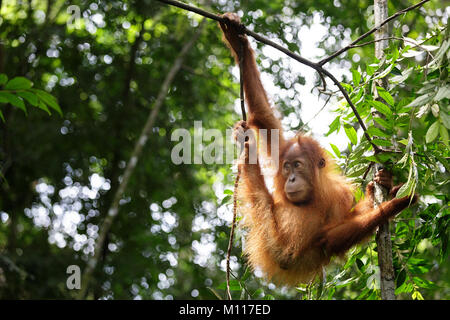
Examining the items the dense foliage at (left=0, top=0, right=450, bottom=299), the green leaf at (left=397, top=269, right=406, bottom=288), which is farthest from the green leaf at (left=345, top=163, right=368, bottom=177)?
the dense foliage at (left=0, top=0, right=450, bottom=299)

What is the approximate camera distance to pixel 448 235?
2.83 metres

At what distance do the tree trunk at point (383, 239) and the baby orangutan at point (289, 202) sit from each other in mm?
308

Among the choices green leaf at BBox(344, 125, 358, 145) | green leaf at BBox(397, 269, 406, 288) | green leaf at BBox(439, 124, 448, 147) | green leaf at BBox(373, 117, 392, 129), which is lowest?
green leaf at BBox(397, 269, 406, 288)

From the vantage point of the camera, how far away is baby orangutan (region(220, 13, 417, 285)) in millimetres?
3479

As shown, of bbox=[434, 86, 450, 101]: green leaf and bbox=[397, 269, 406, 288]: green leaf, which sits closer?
bbox=[434, 86, 450, 101]: green leaf

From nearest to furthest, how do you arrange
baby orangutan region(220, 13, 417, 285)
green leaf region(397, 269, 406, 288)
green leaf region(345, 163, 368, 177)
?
green leaf region(397, 269, 406, 288)
green leaf region(345, 163, 368, 177)
baby orangutan region(220, 13, 417, 285)

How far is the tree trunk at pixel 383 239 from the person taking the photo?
268 centimetres

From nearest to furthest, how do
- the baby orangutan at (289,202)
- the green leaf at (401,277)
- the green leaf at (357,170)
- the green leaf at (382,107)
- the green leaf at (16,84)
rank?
the green leaf at (16,84)
the green leaf at (382,107)
the green leaf at (401,277)
the green leaf at (357,170)
the baby orangutan at (289,202)

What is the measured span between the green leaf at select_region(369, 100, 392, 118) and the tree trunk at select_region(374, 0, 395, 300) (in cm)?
22

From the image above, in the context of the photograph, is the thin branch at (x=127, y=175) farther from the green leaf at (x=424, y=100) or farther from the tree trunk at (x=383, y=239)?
the green leaf at (x=424, y=100)

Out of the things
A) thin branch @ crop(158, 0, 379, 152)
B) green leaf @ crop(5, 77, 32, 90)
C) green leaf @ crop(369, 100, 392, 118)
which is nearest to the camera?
thin branch @ crop(158, 0, 379, 152)

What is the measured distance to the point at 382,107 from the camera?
2.80m

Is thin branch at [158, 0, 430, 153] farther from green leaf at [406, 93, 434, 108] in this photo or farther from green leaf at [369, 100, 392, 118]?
green leaf at [406, 93, 434, 108]

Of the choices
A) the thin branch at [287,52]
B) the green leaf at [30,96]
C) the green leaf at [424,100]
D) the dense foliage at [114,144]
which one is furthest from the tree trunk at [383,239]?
the dense foliage at [114,144]
